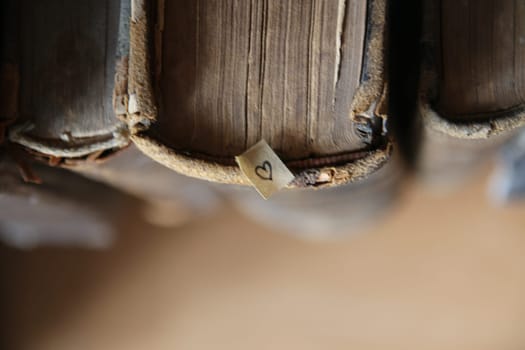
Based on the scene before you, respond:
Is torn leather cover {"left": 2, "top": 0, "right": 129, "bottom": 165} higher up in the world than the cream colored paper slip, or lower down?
higher up

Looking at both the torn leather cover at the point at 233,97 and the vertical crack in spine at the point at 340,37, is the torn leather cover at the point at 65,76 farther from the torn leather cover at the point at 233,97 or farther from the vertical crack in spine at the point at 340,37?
the vertical crack in spine at the point at 340,37

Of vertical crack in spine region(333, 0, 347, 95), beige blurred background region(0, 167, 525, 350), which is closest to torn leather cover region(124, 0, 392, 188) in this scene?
vertical crack in spine region(333, 0, 347, 95)

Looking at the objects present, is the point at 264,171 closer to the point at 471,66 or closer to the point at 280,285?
the point at 471,66

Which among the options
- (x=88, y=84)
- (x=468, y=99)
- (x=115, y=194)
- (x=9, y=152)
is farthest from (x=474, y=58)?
(x=115, y=194)

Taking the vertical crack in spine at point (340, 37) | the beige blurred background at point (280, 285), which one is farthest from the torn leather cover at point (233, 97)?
the beige blurred background at point (280, 285)

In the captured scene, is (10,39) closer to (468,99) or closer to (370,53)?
(370,53)

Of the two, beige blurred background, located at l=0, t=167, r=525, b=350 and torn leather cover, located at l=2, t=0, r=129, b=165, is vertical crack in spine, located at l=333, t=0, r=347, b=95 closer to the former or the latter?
torn leather cover, located at l=2, t=0, r=129, b=165
